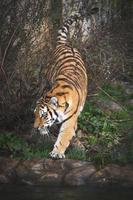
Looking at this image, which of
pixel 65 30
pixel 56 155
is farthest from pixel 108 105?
pixel 56 155

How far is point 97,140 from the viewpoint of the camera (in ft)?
32.0

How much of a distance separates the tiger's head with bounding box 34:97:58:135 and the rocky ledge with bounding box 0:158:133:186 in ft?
1.63

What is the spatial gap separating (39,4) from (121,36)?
3334 mm

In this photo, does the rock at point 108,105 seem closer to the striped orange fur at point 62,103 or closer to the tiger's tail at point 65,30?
the striped orange fur at point 62,103

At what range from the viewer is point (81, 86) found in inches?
383

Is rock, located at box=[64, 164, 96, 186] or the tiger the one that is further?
the tiger

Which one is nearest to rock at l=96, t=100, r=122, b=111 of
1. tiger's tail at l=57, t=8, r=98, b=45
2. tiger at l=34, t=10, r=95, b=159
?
tiger at l=34, t=10, r=95, b=159

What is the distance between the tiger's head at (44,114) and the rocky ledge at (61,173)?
498 millimetres

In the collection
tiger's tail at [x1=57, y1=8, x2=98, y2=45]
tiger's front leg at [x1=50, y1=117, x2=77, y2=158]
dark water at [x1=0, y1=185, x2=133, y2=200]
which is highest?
tiger's tail at [x1=57, y1=8, x2=98, y2=45]

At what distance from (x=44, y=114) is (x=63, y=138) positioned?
50 centimetres

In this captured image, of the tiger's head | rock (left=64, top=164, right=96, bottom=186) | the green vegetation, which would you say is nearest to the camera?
rock (left=64, top=164, right=96, bottom=186)

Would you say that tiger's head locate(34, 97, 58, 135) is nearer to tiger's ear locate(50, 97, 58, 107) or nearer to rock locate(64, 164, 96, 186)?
tiger's ear locate(50, 97, 58, 107)

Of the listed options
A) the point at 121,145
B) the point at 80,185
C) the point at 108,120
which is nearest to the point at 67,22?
the point at 108,120

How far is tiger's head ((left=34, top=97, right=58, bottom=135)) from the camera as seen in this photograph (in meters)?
8.71
